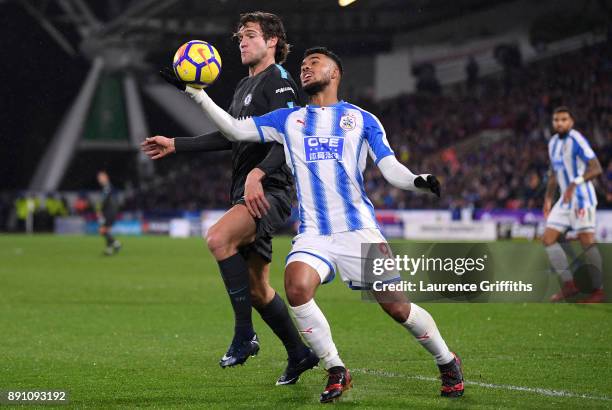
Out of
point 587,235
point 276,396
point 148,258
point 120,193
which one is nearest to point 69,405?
point 276,396

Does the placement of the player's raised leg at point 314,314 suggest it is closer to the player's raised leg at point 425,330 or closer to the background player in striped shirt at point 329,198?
the background player in striped shirt at point 329,198

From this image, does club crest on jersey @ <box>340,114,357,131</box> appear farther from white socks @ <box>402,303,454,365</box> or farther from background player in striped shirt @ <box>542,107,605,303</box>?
background player in striped shirt @ <box>542,107,605,303</box>

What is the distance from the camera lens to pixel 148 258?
20344mm

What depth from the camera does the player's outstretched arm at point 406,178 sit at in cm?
469

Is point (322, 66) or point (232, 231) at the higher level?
point (322, 66)

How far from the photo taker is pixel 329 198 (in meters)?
5.18

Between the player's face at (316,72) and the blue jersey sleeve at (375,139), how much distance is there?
1.02ft

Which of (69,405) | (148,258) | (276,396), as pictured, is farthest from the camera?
(148,258)

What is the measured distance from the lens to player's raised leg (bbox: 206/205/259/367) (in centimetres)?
552

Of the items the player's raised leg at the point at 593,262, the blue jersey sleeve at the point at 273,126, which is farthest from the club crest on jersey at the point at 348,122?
the player's raised leg at the point at 593,262

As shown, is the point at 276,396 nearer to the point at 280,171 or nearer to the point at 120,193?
the point at 280,171

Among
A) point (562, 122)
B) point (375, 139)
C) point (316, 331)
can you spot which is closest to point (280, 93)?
point (375, 139)

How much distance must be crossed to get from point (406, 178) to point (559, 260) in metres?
7.02

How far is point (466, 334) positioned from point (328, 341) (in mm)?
3241
